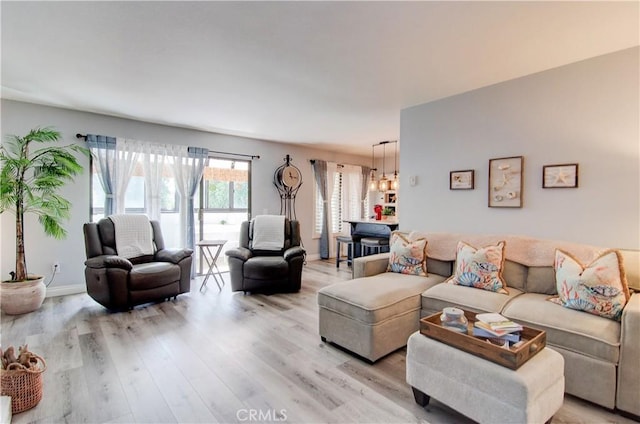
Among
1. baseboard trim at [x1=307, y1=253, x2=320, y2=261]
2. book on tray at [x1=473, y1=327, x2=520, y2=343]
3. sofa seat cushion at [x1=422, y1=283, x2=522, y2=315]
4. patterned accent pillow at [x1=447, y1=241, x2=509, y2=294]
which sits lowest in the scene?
baseboard trim at [x1=307, y1=253, x2=320, y2=261]

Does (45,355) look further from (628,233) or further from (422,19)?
(628,233)

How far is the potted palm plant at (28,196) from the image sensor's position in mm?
3326

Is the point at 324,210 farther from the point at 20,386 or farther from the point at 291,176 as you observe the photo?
the point at 20,386

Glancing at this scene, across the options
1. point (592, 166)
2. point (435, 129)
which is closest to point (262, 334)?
point (435, 129)

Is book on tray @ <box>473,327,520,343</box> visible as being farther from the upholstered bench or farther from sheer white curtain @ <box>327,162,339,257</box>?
sheer white curtain @ <box>327,162,339,257</box>

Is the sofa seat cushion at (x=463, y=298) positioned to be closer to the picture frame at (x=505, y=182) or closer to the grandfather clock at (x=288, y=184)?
the picture frame at (x=505, y=182)

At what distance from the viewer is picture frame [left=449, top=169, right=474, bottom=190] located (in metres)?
3.47

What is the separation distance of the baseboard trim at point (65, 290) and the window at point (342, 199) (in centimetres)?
408

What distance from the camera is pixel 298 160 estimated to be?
6.46 metres

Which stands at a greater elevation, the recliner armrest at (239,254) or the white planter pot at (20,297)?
the recliner armrest at (239,254)

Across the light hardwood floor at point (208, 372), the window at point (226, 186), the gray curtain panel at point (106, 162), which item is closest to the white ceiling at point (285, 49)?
the gray curtain panel at point (106, 162)

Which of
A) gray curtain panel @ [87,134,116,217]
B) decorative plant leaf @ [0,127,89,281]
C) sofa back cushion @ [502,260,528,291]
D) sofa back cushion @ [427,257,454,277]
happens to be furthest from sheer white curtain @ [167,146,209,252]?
sofa back cushion @ [502,260,528,291]

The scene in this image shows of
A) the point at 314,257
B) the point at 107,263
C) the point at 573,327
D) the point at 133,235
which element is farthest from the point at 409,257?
the point at 314,257

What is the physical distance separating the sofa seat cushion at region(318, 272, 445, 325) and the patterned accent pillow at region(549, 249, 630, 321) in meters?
1.04
